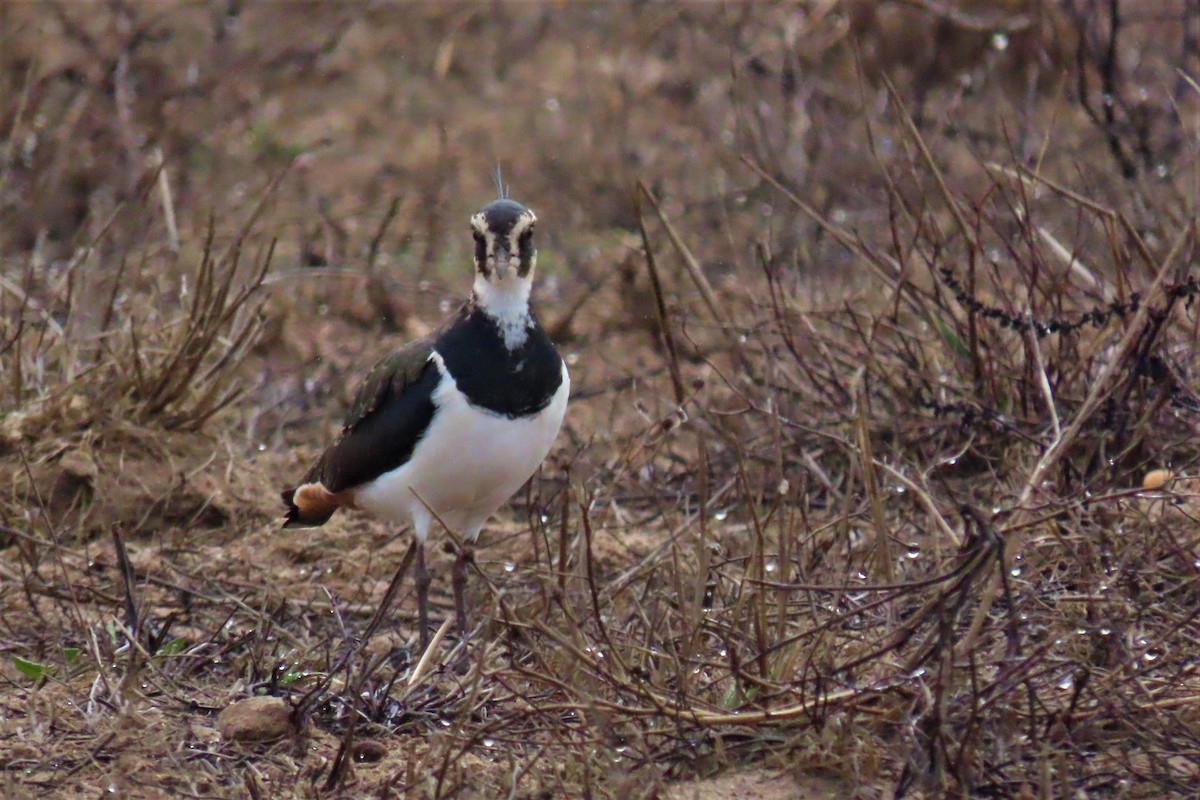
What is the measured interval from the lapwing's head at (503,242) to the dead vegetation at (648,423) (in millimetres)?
336

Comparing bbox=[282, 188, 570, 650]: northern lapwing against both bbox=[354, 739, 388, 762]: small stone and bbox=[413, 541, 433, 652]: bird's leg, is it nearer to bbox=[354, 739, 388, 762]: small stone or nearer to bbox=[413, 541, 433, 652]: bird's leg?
bbox=[413, 541, 433, 652]: bird's leg

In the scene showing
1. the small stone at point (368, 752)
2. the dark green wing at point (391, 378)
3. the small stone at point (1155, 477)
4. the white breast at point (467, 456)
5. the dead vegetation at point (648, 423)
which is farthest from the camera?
the small stone at point (1155, 477)

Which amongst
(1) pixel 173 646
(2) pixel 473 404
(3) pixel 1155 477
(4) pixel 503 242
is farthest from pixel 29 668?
(3) pixel 1155 477

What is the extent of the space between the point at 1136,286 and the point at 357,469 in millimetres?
2451

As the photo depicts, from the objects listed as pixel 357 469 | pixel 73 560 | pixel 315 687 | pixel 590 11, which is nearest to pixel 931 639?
pixel 315 687

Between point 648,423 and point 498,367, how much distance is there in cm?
42

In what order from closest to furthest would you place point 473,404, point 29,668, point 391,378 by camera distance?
point 29,668 → point 473,404 → point 391,378

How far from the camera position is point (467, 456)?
417cm

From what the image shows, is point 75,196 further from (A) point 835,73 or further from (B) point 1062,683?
(B) point 1062,683

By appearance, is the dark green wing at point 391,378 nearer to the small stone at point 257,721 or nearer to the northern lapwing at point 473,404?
the northern lapwing at point 473,404

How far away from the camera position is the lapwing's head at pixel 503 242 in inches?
167

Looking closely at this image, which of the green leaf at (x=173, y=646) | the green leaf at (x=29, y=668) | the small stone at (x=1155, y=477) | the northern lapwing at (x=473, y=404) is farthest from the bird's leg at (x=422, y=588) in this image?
the small stone at (x=1155, y=477)

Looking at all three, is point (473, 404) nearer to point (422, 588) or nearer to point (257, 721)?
point (422, 588)

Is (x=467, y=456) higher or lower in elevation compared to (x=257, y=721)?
higher
